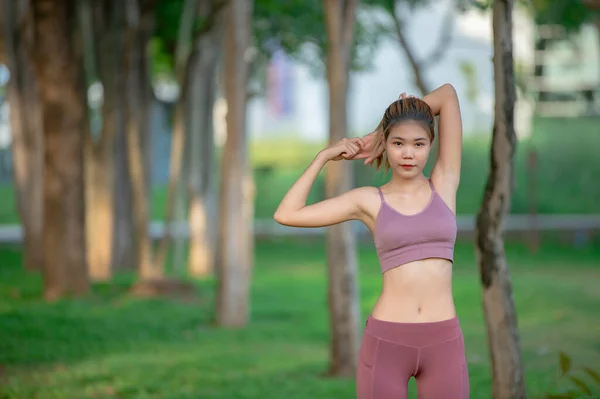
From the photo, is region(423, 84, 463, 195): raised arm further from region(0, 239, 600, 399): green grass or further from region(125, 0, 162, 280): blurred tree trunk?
region(125, 0, 162, 280): blurred tree trunk

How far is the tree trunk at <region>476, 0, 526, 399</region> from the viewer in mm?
7230

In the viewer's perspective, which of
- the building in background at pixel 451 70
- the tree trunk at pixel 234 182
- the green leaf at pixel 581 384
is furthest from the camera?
the building in background at pixel 451 70

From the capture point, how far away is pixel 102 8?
20.7m

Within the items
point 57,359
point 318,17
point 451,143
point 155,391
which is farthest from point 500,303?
point 318,17

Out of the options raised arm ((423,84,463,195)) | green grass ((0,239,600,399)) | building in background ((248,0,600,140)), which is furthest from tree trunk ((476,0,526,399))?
building in background ((248,0,600,140))

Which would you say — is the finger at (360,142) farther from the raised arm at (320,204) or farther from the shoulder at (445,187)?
the shoulder at (445,187)

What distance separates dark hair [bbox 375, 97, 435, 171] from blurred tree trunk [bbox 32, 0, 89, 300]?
13288 mm

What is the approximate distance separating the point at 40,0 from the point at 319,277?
8.43 metres

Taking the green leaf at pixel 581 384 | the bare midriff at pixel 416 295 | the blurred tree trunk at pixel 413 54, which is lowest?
the green leaf at pixel 581 384

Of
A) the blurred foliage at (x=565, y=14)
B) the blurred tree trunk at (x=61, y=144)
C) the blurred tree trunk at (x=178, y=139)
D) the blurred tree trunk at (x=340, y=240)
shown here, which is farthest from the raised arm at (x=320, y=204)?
the blurred foliage at (x=565, y=14)

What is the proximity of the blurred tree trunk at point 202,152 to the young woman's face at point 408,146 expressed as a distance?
17095mm

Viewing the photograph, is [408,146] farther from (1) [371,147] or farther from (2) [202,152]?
(2) [202,152]

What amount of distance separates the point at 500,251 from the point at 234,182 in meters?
7.49

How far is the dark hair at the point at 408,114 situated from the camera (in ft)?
14.4
